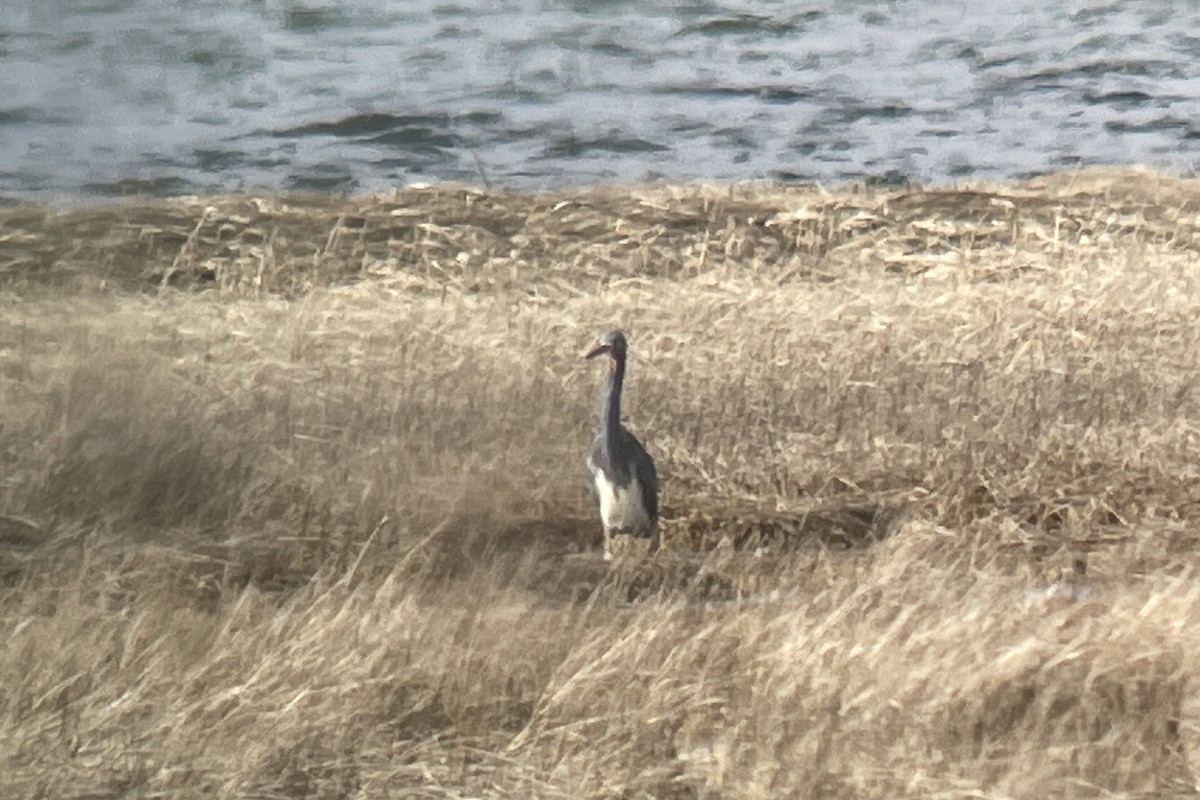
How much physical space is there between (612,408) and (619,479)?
40 cm

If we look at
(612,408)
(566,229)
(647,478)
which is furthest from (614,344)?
(566,229)

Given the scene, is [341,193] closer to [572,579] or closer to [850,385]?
[850,385]

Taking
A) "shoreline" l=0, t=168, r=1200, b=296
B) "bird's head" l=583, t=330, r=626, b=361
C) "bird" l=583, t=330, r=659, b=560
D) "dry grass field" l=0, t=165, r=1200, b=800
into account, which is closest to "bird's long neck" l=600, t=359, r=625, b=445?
"bird" l=583, t=330, r=659, b=560

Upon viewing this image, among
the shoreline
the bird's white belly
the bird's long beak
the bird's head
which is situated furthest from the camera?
the shoreline

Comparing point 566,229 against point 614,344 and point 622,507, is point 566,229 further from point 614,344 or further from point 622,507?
point 622,507

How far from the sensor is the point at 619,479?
7.10 metres

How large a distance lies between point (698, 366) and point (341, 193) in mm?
8704

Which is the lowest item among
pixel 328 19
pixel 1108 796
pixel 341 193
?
pixel 341 193

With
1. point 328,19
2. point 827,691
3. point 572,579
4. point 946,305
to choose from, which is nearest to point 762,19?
point 946,305

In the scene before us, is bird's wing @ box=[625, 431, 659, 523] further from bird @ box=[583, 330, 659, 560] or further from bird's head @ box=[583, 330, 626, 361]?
bird's head @ box=[583, 330, 626, 361]

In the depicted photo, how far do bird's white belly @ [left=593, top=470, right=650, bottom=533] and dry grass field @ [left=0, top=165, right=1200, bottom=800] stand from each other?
126mm

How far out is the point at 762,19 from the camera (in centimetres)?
1454

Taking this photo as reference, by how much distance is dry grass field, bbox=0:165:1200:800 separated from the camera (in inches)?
180

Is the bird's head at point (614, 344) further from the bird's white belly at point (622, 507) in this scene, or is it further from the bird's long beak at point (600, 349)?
the bird's white belly at point (622, 507)
